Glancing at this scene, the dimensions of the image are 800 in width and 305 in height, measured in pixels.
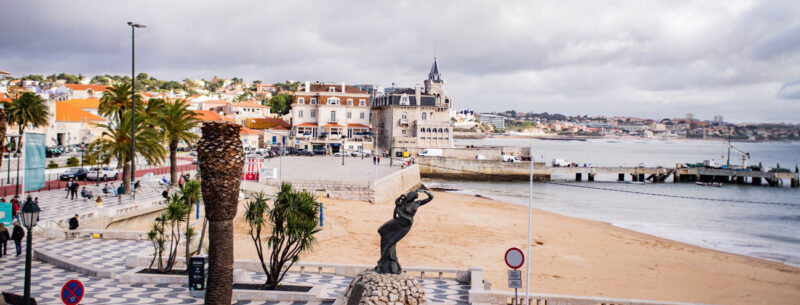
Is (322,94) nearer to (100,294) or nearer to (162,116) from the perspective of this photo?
(162,116)

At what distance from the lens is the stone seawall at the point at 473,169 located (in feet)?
202

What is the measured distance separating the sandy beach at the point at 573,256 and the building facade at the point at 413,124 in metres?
39.1

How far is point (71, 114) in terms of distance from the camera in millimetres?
65375

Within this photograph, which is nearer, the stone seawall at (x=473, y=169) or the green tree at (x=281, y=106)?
the stone seawall at (x=473, y=169)

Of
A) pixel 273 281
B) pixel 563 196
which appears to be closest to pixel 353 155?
pixel 563 196

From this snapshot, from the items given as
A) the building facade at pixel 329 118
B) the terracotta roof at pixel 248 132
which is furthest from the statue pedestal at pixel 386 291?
the terracotta roof at pixel 248 132

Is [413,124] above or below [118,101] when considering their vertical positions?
above

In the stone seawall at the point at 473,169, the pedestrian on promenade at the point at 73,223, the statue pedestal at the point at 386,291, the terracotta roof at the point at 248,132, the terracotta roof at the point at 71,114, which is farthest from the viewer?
the terracotta roof at the point at 248,132

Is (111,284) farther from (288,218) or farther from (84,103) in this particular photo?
(84,103)

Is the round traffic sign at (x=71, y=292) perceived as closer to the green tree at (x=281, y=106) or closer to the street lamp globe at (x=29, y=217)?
the street lamp globe at (x=29, y=217)

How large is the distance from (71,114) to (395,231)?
69186mm

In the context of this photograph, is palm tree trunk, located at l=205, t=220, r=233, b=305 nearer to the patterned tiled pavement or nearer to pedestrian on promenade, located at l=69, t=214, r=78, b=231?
the patterned tiled pavement

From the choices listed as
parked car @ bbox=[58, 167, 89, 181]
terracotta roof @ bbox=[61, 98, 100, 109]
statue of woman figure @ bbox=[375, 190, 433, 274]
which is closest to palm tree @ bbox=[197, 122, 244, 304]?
statue of woman figure @ bbox=[375, 190, 433, 274]

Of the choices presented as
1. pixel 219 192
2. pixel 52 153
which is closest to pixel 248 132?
pixel 52 153
